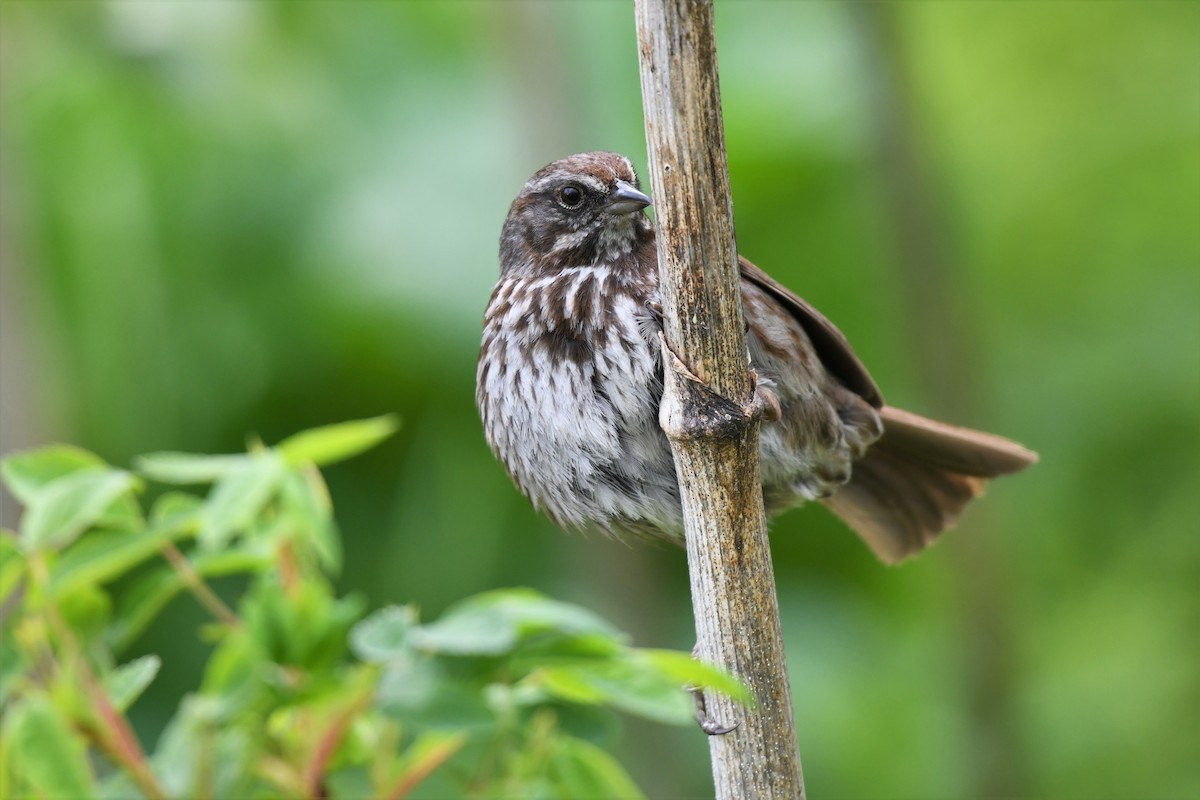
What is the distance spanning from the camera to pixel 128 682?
1.60 m

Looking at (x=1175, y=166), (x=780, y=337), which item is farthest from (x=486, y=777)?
(x=1175, y=166)

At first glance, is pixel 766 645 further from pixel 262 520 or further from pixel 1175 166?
pixel 1175 166

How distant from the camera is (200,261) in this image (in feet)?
15.0

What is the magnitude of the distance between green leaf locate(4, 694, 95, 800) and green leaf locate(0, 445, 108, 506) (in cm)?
34

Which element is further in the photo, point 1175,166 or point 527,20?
point 1175,166

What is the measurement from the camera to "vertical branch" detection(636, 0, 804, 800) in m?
1.47

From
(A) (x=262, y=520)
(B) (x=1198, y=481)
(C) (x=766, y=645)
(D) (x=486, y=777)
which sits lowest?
(B) (x=1198, y=481)

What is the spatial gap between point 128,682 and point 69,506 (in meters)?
0.22

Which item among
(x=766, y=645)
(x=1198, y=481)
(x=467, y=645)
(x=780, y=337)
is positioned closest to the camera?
(x=467, y=645)

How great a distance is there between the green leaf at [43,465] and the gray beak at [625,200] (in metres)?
1.06

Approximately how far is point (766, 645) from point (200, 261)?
11.1ft

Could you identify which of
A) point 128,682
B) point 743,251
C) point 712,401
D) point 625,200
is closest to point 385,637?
point 128,682

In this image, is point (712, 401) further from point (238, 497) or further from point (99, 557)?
point (99, 557)

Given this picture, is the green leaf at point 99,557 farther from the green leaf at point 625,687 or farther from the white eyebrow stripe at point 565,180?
the white eyebrow stripe at point 565,180
